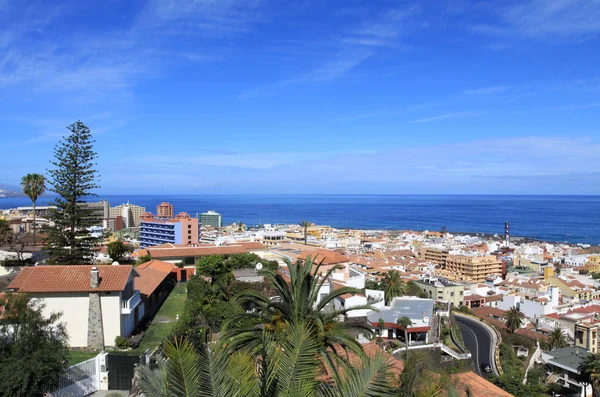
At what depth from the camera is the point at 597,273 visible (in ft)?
223

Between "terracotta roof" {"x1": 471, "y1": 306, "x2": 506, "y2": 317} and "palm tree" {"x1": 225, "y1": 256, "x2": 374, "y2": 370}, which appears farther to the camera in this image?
"terracotta roof" {"x1": 471, "y1": 306, "x2": 506, "y2": 317}

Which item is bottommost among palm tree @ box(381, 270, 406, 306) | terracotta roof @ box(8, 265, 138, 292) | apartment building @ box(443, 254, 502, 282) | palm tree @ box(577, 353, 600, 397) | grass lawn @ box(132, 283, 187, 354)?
apartment building @ box(443, 254, 502, 282)

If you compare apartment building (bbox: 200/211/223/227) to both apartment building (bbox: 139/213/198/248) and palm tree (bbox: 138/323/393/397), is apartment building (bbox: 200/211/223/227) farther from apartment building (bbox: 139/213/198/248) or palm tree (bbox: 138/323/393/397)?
palm tree (bbox: 138/323/393/397)

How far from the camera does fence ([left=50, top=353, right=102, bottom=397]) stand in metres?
10.2

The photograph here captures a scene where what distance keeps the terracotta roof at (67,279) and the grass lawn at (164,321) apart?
1.86 m

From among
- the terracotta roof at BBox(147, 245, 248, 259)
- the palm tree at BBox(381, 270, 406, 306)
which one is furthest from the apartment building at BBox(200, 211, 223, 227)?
the palm tree at BBox(381, 270, 406, 306)

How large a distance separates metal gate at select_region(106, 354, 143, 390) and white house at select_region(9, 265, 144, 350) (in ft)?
9.62

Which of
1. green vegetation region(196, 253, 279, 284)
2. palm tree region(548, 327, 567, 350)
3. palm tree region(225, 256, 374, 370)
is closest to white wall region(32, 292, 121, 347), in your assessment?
palm tree region(225, 256, 374, 370)

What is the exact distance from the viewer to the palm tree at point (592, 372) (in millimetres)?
23531

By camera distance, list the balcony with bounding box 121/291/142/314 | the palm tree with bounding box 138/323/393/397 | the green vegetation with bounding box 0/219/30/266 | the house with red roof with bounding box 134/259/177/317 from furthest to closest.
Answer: the green vegetation with bounding box 0/219/30/266 → the house with red roof with bounding box 134/259/177/317 → the balcony with bounding box 121/291/142/314 → the palm tree with bounding box 138/323/393/397

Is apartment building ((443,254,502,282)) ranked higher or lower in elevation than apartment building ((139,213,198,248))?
lower

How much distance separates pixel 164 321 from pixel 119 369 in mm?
5925

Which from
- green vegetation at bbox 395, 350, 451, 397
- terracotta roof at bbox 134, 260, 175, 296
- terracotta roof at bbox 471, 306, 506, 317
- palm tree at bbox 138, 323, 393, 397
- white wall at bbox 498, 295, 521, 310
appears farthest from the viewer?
white wall at bbox 498, 295, 521, 310

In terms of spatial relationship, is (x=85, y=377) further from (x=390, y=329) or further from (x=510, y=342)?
(x=510, y=342)
